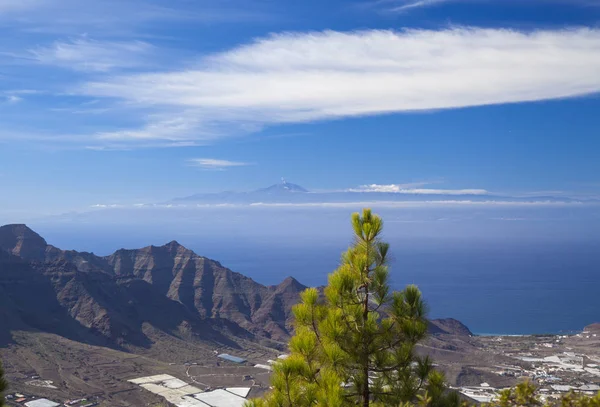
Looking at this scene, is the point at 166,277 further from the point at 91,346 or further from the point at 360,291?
Result: the point at 360,291

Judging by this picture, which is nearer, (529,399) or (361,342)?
(529,399)

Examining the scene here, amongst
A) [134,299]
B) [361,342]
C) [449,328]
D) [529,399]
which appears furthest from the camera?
[449,328]

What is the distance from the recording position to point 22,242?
123m

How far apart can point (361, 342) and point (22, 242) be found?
130152mm

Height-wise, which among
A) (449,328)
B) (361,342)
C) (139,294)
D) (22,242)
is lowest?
(449,328)

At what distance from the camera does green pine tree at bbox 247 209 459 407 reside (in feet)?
30.1

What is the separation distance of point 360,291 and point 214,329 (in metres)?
96.6

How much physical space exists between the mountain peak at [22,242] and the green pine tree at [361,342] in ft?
412

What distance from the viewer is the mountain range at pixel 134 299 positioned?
3600 inches

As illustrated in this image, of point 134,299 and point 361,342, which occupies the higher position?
point 361,342

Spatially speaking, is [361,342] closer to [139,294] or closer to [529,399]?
[529,399]

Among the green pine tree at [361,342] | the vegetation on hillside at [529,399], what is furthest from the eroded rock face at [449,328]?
the vegetation on hillside at [529,399]

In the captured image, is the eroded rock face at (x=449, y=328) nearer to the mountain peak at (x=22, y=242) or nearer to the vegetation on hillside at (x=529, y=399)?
the mountain peak at (x=22, y=242)

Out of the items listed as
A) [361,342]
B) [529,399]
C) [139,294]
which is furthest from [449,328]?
[529,399]
